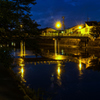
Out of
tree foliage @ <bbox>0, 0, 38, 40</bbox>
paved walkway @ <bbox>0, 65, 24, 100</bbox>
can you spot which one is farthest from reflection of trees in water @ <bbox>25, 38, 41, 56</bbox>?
paved walkway @ <bbox>0, 65, 24, 100</bbox>

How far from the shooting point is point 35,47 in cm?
1222

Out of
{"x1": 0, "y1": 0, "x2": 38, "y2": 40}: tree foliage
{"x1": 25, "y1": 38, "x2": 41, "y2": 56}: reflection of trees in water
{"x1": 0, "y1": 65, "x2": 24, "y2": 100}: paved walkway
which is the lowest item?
{"x1": 0, "y1": 65, "x2": 24, "y2": 100}: paved walkway

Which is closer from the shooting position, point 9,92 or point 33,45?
point 9,92

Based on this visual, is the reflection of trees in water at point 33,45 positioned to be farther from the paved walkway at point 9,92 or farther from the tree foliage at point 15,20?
the paved walkway at point 9,92

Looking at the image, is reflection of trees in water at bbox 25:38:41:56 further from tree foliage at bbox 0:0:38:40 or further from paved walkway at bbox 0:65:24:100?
paved walkway at bbox 0:65:24:100

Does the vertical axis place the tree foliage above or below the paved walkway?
above

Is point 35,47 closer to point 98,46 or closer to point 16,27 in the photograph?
point 16,27

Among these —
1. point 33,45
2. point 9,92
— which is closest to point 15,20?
point 33,45

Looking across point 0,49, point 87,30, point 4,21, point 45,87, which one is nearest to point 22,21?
point 4,21

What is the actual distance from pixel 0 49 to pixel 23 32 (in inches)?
92.1

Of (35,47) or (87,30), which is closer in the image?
(35,47)

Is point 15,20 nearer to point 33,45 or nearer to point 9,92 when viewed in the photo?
point 33,45

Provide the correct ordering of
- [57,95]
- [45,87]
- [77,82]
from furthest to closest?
[77,82]
[45,87]
[57,95]

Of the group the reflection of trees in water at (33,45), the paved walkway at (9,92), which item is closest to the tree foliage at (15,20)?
the reflection of trees in water at (33,45)
